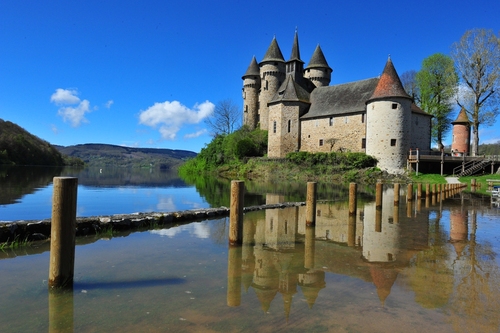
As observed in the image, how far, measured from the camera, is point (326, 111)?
44.8m

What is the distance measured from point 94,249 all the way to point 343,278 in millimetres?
4962

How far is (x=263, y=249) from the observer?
7523 millimetres

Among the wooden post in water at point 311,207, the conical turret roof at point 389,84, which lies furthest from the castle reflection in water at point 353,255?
the conical turret roof at point 389,84

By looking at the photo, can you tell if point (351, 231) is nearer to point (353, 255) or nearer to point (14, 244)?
point (353, 255)

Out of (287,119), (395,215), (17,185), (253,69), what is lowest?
(395,215)

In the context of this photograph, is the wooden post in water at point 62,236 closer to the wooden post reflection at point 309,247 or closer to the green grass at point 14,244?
the green grass at point 14,244

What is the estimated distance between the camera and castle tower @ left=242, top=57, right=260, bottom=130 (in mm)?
57375

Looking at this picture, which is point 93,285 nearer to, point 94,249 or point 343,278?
point 94,249

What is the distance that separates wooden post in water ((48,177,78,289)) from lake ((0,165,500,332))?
0.76 feet

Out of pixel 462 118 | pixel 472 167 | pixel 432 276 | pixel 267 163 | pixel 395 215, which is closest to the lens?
pixel 432 276

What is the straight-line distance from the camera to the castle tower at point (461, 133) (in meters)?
42.9

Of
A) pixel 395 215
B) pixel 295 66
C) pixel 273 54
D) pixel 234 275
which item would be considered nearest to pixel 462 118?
pixel 295 66

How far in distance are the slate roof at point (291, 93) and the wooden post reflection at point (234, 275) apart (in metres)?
40.8

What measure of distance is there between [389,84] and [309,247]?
3410 cm
